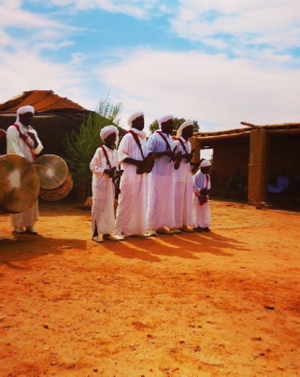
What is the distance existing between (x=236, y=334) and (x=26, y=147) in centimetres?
474

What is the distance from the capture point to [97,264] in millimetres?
4625

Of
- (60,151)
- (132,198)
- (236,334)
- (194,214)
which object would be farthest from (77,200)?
(236,334)

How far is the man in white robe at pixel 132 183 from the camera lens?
21.1 ft

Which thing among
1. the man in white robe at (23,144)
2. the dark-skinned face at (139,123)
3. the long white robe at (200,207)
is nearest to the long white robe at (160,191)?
the dark-skinned face at (139,123)

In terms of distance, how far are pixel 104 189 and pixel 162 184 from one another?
4.27 feet

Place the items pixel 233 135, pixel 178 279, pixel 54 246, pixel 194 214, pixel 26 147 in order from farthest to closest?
1. pixel 233 135
2. pixel 194 214
3. pixel 26 147
4. pixel 54 246
5. pixel 178 279

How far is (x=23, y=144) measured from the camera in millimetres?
6324

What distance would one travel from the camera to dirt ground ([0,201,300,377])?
2.35 metres

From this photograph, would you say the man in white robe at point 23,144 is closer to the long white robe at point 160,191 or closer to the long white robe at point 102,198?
the long white robe at point 102,198

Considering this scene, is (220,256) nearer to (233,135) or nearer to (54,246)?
(54,246)

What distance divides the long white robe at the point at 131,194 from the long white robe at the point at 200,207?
156cm

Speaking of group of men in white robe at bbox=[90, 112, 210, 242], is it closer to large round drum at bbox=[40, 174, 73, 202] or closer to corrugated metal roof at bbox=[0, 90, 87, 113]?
large round drum at bbox=[40, 174, 73, 202]

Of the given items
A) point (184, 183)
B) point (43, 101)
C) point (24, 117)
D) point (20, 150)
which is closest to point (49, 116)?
point (43, 101)

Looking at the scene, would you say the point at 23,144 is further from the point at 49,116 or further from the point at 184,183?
the point at 49,116
